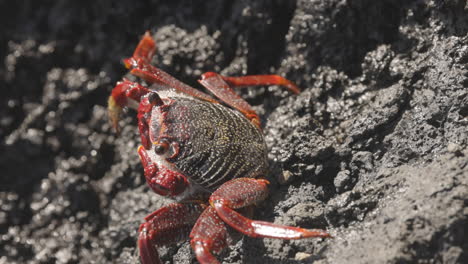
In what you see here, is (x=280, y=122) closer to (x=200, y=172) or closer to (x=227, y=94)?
(x=227, y=94)

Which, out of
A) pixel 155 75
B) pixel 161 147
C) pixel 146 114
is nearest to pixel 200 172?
pixel 161 147

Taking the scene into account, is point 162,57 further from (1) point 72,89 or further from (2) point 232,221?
(2) point 232,221

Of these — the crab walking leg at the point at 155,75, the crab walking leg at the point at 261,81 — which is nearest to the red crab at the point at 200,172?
the crab walking leg at the point at 155,75

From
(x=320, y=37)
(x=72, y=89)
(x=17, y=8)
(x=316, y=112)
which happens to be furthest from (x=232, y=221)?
(x=17, y=8)

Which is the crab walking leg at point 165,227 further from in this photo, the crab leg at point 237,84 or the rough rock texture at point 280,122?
the crab leg at point 237,84

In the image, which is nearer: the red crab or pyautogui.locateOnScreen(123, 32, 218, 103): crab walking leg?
the red crab

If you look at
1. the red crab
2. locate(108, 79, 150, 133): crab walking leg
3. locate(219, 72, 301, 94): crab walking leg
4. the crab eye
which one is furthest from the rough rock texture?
the crab eye

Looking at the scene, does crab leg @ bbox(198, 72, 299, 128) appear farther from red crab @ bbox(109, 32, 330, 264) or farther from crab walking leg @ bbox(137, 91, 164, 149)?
crab walking leg @ bbox(137, 91, 164, 149)
